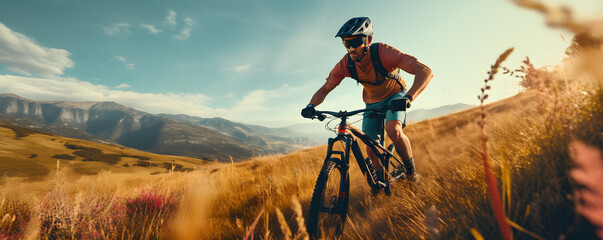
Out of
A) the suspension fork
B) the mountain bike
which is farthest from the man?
the suspension fork

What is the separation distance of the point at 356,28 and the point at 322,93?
127cm

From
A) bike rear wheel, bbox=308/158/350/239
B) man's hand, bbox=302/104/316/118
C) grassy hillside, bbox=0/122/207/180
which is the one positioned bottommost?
grassy hillside, bbox=0/122/207/180

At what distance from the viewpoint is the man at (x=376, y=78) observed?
11.5 ft

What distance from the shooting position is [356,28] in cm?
381

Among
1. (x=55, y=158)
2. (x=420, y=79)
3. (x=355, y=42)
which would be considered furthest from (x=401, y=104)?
(x=55, y=158)

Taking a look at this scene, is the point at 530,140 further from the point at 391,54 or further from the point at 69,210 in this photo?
the point at 69,210

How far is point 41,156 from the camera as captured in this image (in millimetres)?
82312

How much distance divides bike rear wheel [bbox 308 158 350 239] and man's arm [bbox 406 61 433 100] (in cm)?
135

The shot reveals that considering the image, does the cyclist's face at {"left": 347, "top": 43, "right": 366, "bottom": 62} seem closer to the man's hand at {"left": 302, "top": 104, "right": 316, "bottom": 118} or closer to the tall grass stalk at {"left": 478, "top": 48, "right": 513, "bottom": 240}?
the man's hand at {"left": 302, "top": 104, "right": 316, "bottom": 118}

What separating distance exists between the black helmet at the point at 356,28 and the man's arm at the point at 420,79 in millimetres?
1037

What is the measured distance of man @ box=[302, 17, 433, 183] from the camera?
3516mm

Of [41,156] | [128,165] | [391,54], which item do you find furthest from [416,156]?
[41,156]

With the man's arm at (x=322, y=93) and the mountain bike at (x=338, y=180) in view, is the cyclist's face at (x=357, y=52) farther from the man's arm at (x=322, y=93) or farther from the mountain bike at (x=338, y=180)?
the mountain bike at (x=338, y=180)

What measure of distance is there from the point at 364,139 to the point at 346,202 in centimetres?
107
